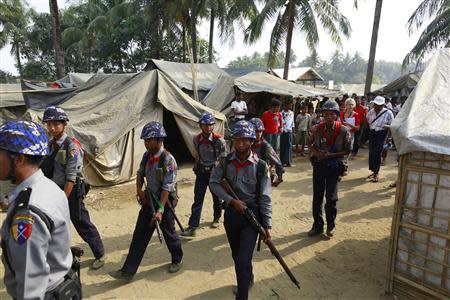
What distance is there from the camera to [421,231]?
3072 millimetres

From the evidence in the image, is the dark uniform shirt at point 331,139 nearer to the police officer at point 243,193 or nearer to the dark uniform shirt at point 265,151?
the dark uniform shirt at point 265,151

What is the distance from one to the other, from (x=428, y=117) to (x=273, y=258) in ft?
7.94

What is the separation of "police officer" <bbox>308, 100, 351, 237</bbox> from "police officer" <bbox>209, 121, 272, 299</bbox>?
1.68 meters

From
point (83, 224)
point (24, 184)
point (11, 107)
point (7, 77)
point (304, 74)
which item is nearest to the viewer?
point (24, 184)

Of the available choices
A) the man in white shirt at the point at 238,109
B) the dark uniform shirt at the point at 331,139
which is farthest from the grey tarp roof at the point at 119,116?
the dark uniform shirt at the point at 331,139

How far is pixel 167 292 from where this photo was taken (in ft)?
11.5

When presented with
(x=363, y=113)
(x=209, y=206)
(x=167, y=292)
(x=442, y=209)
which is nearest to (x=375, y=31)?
(x=363, y=113)

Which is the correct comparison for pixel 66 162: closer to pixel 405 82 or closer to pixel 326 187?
pixel 326 187

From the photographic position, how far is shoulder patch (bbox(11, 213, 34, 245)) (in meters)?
1.49

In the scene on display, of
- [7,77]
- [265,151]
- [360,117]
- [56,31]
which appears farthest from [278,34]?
[7,77]

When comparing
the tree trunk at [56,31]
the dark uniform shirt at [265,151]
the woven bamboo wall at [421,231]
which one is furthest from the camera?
the tree trunk at [56,31]

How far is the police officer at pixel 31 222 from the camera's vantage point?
151 centimetres

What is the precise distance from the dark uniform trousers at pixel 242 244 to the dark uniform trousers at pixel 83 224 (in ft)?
5.56

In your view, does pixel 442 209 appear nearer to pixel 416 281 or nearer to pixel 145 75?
pixel 416 281
